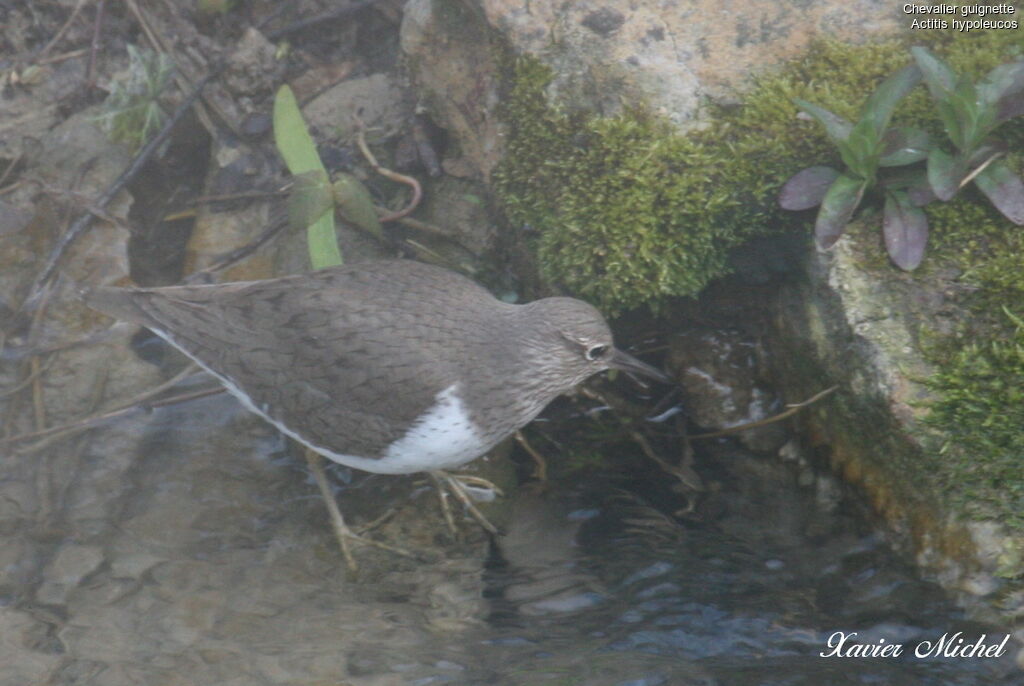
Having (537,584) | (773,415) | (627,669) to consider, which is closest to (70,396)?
(537,584)

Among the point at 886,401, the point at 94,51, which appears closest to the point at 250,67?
the point at 94,51

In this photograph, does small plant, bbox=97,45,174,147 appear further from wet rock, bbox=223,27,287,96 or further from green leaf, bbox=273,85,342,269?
green leaf, bbox=273,85,342,269

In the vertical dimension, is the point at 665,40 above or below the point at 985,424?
above

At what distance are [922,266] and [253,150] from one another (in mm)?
4022

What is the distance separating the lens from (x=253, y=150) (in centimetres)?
600

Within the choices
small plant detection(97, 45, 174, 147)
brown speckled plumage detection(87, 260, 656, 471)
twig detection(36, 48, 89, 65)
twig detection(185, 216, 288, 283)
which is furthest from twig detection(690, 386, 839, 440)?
twig detection(36, 48, 89, 65)

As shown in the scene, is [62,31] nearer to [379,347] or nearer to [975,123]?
[379,347]

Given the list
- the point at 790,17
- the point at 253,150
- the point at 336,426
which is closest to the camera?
the point at 336,426

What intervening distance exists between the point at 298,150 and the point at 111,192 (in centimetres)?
137

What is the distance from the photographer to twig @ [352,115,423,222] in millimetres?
5562

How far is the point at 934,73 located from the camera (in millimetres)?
3906

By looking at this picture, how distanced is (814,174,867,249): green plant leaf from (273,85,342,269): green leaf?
8.09 ft

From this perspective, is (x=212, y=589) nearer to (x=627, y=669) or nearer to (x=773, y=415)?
(x=627, y=669)

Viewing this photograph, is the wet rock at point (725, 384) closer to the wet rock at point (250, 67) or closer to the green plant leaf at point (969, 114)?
the green plant leaf at point (969, 114)
